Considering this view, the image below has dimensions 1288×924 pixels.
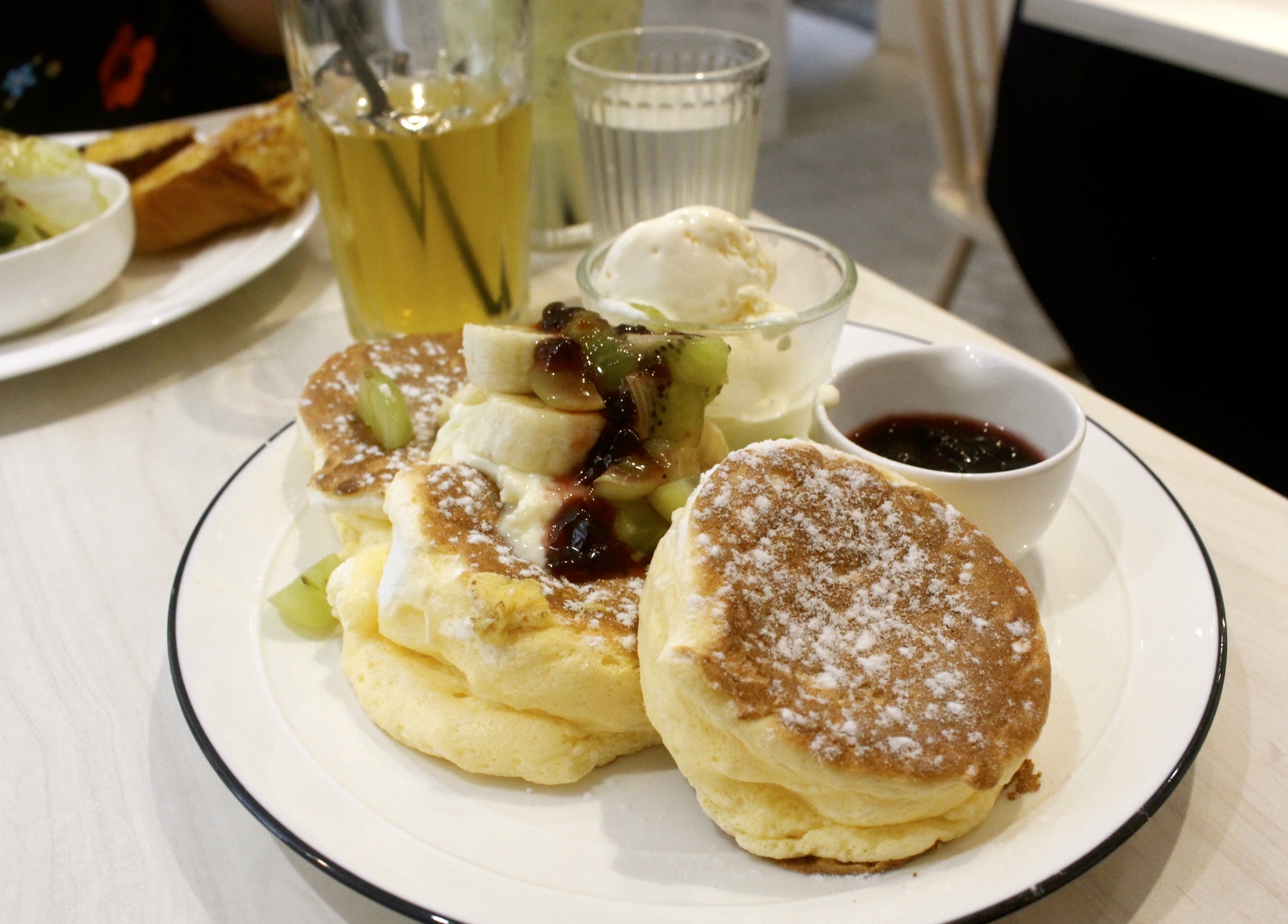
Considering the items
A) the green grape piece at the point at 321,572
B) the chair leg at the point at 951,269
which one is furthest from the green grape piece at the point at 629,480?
the chair leg at the point at 951,269

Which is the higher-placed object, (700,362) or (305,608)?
(700,362)

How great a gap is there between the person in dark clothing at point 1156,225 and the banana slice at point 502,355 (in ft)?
6.02

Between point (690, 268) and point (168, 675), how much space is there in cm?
83

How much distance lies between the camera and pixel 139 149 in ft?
6.89

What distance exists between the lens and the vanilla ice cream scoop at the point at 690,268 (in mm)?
1329

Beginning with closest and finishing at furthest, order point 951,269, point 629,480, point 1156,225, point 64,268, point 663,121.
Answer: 1. point 629,480
2. point 64,268
3. point 663,121
4. point 1156,225
5. point 951,269

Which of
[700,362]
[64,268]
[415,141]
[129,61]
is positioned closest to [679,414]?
[700,362]

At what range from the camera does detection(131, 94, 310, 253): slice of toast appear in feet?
6.49

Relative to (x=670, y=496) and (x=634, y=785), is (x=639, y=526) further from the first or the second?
(x=634, y=785)

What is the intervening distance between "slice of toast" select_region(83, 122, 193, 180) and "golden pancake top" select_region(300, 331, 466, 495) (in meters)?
0.97

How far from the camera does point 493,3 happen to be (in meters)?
1.65

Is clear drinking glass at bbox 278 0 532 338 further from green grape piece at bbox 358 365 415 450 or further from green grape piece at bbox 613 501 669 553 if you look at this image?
green grape piece at bbox 613 501 669 553

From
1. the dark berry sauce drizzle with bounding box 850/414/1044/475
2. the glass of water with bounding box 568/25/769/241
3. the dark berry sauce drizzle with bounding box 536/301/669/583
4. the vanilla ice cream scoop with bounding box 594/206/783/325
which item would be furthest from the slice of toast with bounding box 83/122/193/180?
the dark berry sauce drizzle with bounding box 850/414/1044/475

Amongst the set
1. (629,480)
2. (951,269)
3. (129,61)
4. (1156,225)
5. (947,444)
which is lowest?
(951,269)
